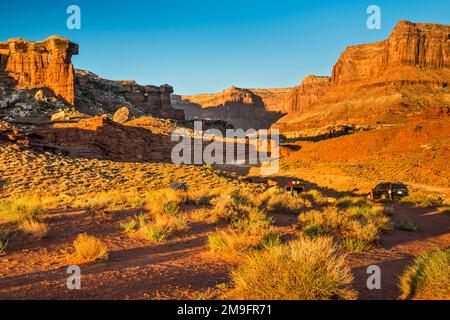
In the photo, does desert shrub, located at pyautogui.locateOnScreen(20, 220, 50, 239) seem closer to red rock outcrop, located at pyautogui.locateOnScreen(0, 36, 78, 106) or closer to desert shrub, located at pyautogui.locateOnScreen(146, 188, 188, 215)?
desert shrub, located at pyautogui.locateOnScreen(146, 188, 188, 215)

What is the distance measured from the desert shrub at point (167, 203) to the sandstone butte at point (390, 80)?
2928 inches

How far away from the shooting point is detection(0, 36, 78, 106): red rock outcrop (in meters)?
66.0

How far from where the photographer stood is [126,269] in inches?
242

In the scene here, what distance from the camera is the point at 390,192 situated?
2173 centimetres

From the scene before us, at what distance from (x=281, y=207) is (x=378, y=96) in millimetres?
96429

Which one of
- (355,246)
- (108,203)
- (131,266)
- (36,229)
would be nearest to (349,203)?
(355,246)

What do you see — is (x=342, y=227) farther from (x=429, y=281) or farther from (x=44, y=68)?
(x=44, y=68)

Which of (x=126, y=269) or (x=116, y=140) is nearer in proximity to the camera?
(x=126, y=269)

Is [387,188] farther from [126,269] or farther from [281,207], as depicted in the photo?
[126,269]

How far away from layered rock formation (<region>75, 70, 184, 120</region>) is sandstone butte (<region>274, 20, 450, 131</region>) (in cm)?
3786

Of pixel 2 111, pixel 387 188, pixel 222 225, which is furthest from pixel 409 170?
pixel 2 111

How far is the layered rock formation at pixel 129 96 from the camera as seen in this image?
79688mm
